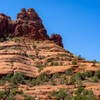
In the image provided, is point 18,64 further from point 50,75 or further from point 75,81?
point 75,81

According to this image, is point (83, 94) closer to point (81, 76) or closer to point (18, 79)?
point (81, 76)

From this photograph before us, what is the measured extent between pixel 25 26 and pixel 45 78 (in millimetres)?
35153

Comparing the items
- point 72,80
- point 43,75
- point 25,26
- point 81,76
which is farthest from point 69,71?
point 25,26

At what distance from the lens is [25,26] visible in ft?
229

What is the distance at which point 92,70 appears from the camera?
3850cm

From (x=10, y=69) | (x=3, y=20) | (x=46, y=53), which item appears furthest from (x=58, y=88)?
(x=3, y=20)

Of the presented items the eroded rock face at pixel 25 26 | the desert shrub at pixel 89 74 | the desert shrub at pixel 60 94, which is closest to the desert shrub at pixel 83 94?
the desert shrub at pixel 60 94

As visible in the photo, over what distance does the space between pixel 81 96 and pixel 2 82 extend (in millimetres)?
15407

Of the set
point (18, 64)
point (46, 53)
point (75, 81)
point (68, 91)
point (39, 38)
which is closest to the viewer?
point (68, 91)

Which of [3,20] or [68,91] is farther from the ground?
[3,20]

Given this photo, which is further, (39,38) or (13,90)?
(39,38)

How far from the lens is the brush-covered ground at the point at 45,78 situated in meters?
29.9

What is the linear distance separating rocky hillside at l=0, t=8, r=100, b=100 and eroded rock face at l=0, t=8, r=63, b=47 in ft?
15.0

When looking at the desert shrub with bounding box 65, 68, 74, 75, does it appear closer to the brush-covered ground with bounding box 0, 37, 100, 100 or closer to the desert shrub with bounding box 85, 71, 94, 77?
the brush-covered ground with bounding box 0, 37, 100, 100
